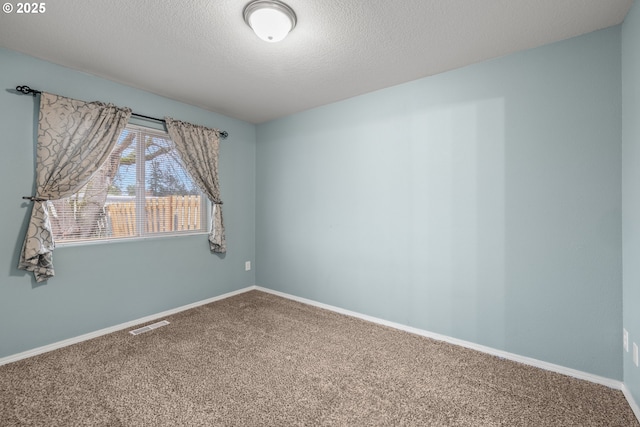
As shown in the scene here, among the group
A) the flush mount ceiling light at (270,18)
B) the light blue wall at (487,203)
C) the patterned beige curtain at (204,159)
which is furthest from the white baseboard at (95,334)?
the flush mount ceiling light at (270,18)

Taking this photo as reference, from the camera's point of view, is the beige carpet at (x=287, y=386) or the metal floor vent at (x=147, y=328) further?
the metal floor vent at (x=147, y=328)

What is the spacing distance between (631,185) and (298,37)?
2330 mm

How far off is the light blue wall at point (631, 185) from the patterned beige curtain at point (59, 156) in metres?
3.90

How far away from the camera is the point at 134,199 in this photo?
114 inches

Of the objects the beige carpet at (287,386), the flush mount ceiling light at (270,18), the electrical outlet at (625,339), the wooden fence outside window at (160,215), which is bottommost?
the beige carpet at (287,386)

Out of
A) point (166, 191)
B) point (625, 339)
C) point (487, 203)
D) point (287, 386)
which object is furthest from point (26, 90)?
point (625, 339)

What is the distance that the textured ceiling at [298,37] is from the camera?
171cm

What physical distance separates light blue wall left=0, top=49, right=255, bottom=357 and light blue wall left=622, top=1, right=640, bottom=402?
3.72m

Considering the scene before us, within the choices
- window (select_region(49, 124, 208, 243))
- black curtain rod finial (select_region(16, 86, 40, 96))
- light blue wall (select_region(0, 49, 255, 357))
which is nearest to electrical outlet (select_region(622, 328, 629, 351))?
light blue wall (select_region(0, 49, 255, 357))

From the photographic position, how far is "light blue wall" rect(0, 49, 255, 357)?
7.06ft

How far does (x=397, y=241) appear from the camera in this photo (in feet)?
9.24

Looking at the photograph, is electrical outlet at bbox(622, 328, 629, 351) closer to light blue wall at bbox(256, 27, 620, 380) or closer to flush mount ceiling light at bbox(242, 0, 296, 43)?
light blue wall at bbox(256, 27, 620, 380)

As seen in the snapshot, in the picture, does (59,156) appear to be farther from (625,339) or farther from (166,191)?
(625,339)

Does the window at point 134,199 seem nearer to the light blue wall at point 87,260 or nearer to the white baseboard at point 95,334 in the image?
the light blue wall at point 87,260
